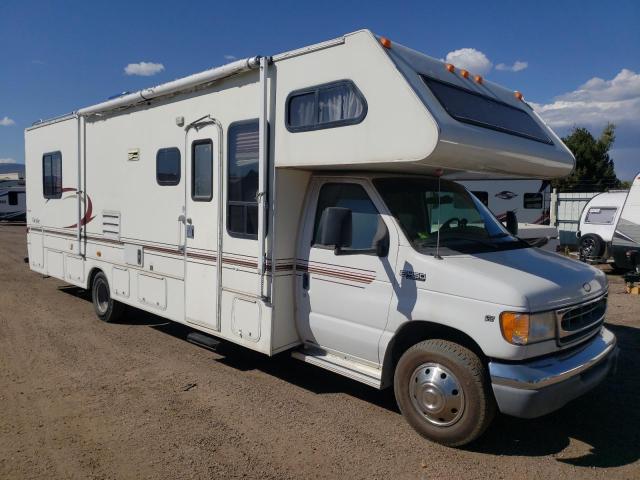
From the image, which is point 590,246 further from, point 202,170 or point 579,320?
point 202,170

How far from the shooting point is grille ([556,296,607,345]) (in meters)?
3.94

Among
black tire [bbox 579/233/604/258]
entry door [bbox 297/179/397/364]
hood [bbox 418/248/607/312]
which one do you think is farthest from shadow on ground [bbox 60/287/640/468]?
black tire [bbox 579/233/604/258]

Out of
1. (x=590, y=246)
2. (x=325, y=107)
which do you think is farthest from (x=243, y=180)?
(x=590, y=246)

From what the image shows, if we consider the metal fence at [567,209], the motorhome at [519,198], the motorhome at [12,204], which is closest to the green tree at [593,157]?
the metal fence at [567,209]

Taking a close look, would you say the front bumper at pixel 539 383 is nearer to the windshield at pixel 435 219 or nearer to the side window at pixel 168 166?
the windshield at pixel 435 219

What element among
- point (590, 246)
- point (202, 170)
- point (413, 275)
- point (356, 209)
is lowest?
point (590, 246)

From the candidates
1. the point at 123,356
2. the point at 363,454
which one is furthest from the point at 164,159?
the point at 363,454

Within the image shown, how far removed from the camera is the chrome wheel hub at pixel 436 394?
13.1 ft

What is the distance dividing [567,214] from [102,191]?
18058 millimetres

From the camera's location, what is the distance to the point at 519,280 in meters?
3.85

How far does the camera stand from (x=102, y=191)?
295 inches

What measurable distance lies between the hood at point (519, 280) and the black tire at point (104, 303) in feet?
16.8

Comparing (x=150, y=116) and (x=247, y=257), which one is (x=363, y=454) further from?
(x=150, y=116)

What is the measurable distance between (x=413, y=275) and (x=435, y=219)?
2.07ft
